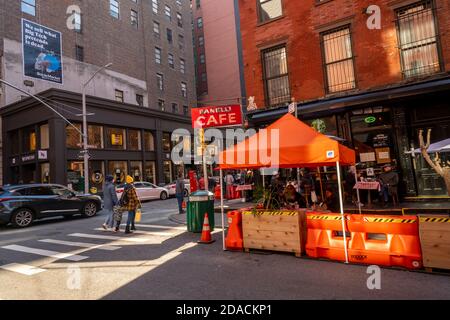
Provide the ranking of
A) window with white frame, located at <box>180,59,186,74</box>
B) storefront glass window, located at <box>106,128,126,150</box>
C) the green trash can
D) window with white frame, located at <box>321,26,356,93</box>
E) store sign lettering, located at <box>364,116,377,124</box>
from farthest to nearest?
window with white frame, located at <box>180,59,186,74</box>
storefront glass window, located at <box>106,128,126,150</box>
window with white frame, located at <box>321,26,356,93</box>
store sign lettering, located at <box>364,116,377,124</box>
the green trash can

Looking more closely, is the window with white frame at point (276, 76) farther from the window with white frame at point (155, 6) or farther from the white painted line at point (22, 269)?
the window with white frame at point (155, 6)

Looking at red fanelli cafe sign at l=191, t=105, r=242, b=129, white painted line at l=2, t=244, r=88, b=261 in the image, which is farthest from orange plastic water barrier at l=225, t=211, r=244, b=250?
red fanelli cafe sign at l=191, t=105, r=242, b=129

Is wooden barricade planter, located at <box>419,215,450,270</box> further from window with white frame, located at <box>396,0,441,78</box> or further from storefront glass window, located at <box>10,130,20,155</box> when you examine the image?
storefront glass window, located at <box>10,130,20,155</box>

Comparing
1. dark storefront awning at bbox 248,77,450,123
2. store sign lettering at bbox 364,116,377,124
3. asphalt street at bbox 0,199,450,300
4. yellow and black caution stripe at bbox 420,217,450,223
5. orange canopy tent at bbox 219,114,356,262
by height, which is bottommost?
asphalt street at bbox 0,199,450,300

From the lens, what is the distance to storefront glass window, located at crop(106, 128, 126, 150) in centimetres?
2784

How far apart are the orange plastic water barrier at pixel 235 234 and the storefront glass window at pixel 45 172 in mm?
21298

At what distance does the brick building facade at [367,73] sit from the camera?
12.2 m

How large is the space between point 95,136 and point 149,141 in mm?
6578

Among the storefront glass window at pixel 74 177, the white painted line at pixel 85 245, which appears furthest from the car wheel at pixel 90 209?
the storefront glass window at pixel 74 177

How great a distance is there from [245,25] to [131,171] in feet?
58.8

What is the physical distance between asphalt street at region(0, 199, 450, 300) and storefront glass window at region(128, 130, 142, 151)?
21.4 metres

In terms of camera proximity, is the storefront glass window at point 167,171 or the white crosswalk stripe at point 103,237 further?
the storefront glass window at point 167,171

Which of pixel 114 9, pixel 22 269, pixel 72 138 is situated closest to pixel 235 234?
pixel 22 269

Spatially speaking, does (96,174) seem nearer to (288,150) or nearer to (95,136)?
(95,136)
